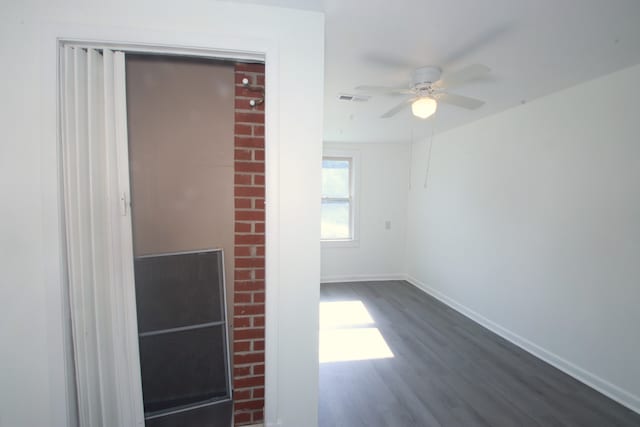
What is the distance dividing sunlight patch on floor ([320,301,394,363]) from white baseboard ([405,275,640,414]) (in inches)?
49.8

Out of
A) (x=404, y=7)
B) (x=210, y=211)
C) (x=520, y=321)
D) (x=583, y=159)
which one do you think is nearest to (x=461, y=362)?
(x=520, y=321)

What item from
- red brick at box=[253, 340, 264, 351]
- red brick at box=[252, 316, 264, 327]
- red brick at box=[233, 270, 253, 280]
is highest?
red brick at box=[233, 270, 253, 280]

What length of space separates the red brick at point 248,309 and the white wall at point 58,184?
0.99 ft

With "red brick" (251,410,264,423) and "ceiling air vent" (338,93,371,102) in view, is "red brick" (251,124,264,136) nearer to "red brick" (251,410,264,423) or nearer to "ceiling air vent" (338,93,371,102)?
"ceiling air vent" (338,93,371,102)

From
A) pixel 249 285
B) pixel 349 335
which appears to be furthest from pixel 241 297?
pixel 349 335

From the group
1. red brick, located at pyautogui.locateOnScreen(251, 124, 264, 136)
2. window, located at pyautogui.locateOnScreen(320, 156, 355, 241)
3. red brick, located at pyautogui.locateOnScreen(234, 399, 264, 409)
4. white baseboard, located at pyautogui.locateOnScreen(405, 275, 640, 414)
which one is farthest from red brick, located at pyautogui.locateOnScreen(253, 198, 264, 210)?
window, located at pyautogui.locateOnScreen(320, 156, 355, 241)

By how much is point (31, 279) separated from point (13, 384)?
48 cm

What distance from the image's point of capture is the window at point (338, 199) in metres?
4.66

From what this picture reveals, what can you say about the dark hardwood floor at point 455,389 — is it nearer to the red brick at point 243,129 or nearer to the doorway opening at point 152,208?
the doorway opening at point 152,208

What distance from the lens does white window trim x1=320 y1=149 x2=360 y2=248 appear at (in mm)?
4575

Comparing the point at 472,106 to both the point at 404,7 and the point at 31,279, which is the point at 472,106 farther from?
the point at 31,279

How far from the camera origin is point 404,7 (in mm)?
1280

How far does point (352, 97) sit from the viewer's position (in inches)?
94.7

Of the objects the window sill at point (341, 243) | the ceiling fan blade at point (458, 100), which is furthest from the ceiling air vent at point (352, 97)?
the window sill at point (341, 243)
